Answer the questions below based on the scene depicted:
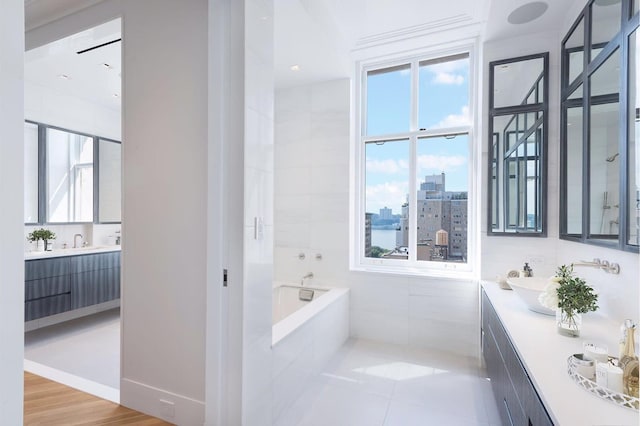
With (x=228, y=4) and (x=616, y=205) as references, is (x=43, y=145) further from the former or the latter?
(x=616, y=205)

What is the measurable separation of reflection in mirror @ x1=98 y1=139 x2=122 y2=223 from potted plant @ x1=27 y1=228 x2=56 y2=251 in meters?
0.68

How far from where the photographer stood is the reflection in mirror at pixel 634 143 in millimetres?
1433

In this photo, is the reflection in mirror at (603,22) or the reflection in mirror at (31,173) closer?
the reflection in mirror at (603,22)

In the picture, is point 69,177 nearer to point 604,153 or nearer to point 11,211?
point 11,211

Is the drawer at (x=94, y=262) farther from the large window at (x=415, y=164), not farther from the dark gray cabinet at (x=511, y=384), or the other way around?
the dark gray cabinet at (x=511, y=384)

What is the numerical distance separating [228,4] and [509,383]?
7.99 ft

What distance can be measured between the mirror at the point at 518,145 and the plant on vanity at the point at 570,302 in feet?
4.34

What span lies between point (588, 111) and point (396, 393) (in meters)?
2.36

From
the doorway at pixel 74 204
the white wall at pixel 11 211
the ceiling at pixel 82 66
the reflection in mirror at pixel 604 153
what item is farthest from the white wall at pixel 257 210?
the reflection in mirror at pixel 604 153

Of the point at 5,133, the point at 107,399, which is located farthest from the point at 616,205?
the point at 107,399

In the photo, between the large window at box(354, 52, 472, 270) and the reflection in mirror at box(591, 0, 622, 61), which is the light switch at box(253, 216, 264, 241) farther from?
the reflection in mirror at box(591, 0, 622, 61)

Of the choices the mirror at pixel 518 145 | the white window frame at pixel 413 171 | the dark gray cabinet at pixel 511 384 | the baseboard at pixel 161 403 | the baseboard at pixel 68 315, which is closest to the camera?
the dark gray cabinet at pixel 511 384

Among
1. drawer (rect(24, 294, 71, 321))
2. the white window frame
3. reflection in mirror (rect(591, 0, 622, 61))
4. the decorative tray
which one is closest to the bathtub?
the white window frame

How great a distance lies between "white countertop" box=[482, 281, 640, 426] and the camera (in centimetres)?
85
